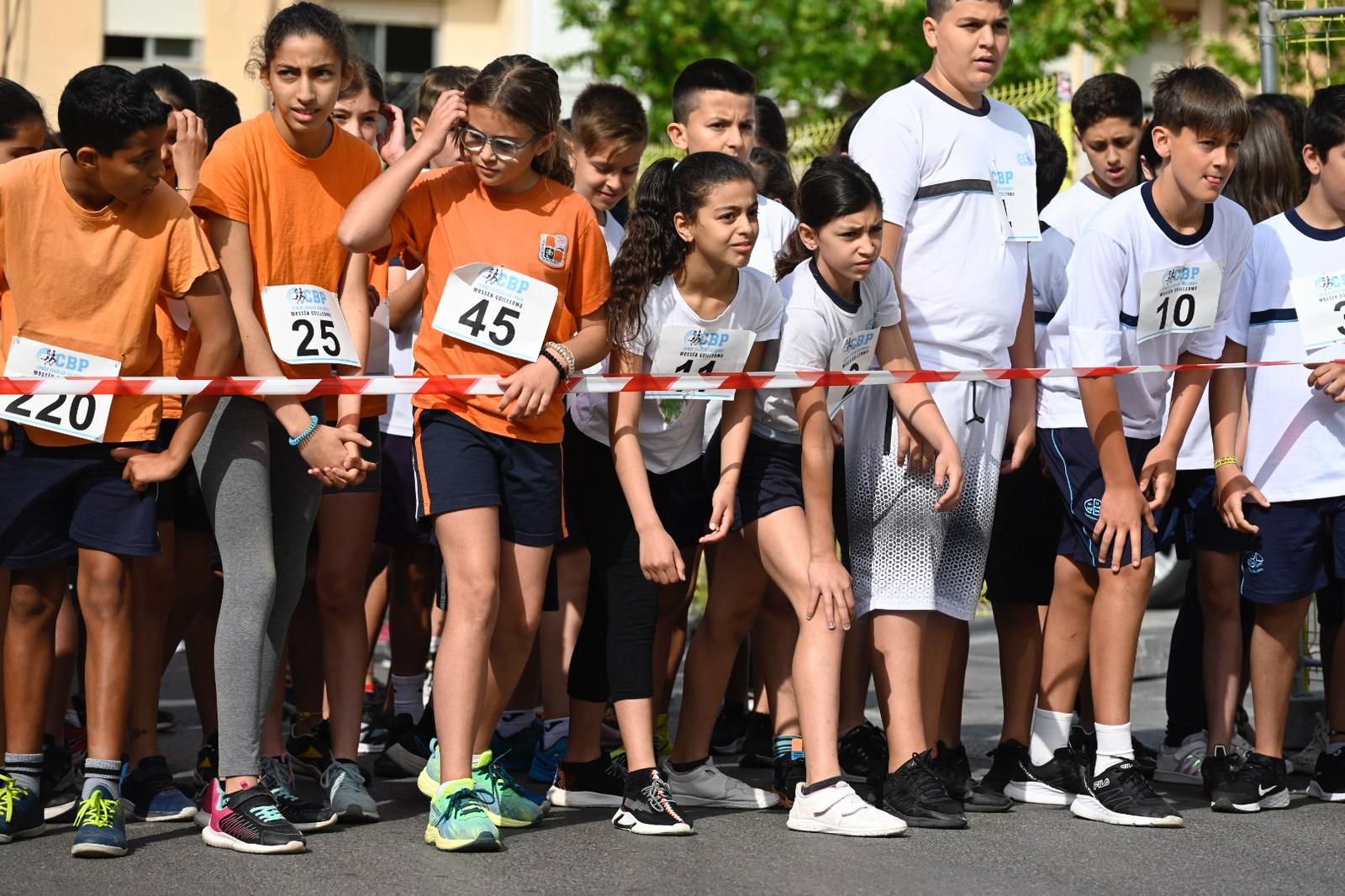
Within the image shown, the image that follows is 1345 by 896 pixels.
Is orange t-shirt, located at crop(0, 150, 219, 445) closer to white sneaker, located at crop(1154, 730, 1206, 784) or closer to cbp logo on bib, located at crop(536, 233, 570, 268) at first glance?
cbp logo on bib, located at crop(536, 233, 570, 268)

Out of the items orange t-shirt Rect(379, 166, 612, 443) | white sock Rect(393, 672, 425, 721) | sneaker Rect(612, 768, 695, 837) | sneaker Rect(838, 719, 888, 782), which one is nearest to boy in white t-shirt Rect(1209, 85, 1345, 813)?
sneaker Rect(838, 719, 888, 782)

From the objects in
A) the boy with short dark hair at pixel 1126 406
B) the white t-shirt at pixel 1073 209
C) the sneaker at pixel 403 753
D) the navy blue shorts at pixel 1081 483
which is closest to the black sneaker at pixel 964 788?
the boy with short dark hair at pixel 1126 406

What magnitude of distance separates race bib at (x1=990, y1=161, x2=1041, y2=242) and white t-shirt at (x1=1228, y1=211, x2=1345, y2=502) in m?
0.74

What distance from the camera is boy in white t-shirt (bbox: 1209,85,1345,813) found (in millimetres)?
5801

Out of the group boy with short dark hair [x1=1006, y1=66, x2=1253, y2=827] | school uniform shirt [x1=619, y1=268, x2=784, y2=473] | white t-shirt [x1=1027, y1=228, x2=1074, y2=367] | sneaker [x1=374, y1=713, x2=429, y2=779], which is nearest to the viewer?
school uniform shirt [x1=619, y1=268, x2=784, y2=473]

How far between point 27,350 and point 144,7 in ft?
55.6

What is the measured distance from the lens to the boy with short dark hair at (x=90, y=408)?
16.1 feet

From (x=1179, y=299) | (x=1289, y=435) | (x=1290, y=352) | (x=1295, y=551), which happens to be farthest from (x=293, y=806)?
(x=1290, y=352)

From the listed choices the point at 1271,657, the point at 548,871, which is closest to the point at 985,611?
the point at 1271,657

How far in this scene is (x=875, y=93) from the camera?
18.4 metres

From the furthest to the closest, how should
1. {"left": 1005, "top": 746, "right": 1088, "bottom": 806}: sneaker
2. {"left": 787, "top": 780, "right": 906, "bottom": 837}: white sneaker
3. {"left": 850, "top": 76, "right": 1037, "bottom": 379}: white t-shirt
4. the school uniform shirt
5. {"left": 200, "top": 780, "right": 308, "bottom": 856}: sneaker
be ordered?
{"left": 1005, "top": 746, "right": 1088, "bottom": 806}: sneaker
{"left": 850, "top": 76, "right": 1037, "bottom": 379}: white t-shirt
the school uniform shirt
{"left": 787, "top": 780, "right": 906, "bottom": 837}: white sneaker
{"left": 200, "top": 780, "right": 308, "bottom": 856}: sneaker

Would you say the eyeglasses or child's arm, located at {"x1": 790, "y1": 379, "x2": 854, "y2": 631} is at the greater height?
the eyeglasses

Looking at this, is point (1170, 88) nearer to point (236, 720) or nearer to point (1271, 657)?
point (1271, 657)

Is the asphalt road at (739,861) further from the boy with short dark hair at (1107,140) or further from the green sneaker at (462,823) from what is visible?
the boy with short dark hair at (1107,140)
